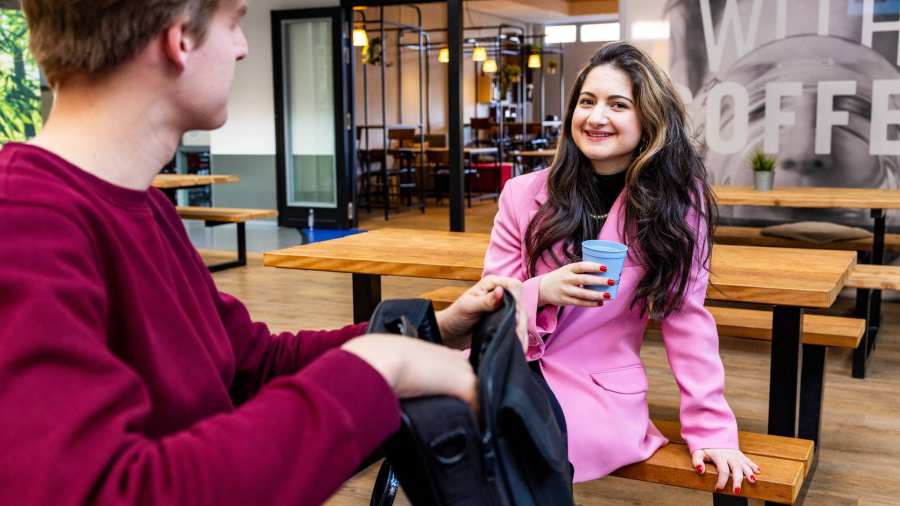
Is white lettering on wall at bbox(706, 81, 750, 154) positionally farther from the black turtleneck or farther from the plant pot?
the black turtleneck

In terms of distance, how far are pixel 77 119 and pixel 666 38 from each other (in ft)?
19.5

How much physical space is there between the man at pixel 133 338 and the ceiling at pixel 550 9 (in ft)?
46.7

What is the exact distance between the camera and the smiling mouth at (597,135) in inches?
78.0

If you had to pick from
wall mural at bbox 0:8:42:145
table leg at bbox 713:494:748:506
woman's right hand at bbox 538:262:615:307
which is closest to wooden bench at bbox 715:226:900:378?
table leg at bbox 713:494:748:506

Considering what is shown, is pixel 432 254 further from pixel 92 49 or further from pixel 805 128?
pixel 805 128

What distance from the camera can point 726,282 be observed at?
2.23m

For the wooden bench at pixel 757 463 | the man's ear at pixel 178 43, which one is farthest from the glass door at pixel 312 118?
the man's ear at pixel 178 43

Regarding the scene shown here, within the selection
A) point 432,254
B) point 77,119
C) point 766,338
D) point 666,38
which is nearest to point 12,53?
point 666,38

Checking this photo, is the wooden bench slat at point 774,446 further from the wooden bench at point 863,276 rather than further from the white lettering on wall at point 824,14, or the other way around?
the white lettering on wall at point 824,14

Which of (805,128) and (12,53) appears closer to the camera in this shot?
(805,128)

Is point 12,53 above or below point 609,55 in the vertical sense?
above

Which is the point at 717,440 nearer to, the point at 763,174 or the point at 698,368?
the point at 698,368

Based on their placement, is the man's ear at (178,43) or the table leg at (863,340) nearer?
the man's ear at (178,43)

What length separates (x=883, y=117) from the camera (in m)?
5.61
